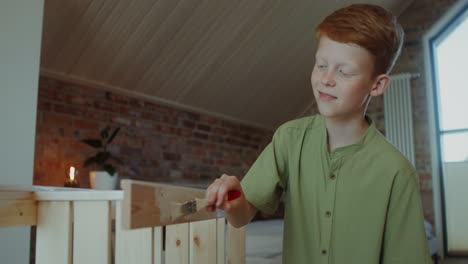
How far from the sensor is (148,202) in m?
0.72

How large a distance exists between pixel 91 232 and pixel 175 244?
315 mm

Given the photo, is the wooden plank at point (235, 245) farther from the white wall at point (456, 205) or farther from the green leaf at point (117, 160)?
the white wall at point (456, 205)

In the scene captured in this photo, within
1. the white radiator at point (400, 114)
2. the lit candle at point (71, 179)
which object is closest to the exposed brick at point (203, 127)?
the lit candle at point (71, 179)

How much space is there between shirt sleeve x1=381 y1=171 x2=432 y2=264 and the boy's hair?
27cm

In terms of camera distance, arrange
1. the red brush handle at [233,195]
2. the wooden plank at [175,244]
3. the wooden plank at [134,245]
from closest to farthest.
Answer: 1. the red brush handle at [233,195]
2. the wooden plank at [134,245]
3. the wooden plank at [175,244]

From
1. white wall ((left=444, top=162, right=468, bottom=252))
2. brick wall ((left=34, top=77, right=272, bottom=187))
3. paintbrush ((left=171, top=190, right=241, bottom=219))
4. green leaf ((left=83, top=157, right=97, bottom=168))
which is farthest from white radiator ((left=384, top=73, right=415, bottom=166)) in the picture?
paintbrush ((left=171, top=190, right=241, bottom=219))

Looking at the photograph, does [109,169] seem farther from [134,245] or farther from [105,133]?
[134,245]

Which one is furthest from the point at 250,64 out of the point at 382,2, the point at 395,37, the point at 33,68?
the point at 395,37

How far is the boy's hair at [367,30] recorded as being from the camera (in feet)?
3.50

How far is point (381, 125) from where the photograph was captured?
19.7 feet

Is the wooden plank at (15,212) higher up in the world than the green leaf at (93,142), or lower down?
lower down

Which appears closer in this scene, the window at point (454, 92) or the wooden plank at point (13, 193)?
the wooden plank at point (13, 193)

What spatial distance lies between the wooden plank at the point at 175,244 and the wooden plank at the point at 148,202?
0.49m

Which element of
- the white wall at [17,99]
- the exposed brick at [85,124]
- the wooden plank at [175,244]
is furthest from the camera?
the exposed brick at [85,124]
